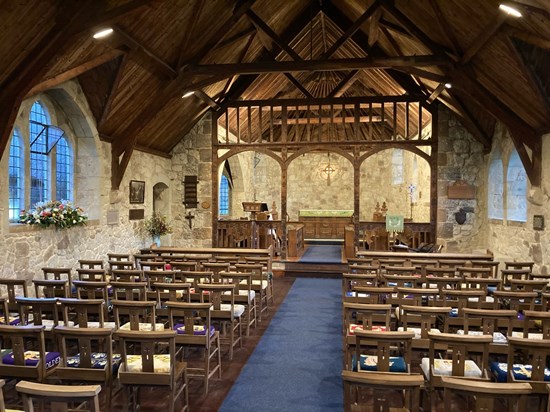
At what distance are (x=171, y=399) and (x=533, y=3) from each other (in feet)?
17.4

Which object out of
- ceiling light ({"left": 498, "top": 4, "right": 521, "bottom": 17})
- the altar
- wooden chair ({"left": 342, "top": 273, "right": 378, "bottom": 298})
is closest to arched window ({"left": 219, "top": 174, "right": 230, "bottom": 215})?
the altar

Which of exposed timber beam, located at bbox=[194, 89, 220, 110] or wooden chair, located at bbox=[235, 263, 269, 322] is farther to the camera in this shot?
exposed timber beam, located at bbox=[194, 89, 220, 110]

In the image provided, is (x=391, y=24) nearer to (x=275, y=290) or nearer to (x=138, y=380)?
(x=275, y=290)

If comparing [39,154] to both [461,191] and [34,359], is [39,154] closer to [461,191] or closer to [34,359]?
[34,359]

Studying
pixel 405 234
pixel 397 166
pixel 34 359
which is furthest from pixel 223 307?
pixel 397 166

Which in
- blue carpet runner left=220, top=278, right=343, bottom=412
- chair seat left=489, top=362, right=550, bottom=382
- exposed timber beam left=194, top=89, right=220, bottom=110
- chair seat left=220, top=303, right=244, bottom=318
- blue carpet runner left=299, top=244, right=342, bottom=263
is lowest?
blue carpet runner left=220, top=278, right=343, bottom=412

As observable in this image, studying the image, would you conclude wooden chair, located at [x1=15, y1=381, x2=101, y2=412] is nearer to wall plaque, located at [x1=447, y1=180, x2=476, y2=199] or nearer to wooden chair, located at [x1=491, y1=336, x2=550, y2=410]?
wooden chair, located at [x1=491, y1=336, x2=550, y2=410]

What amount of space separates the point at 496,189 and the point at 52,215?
31.1ft

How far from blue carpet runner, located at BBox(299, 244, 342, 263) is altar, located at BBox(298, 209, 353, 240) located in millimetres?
1481

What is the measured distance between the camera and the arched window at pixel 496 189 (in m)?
9.98

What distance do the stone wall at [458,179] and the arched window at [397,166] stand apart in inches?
284

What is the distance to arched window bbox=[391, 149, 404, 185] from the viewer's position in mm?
18237

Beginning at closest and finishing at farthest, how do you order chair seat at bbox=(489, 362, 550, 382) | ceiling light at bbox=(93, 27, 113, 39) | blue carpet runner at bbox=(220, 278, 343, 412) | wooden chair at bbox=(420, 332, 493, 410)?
1. wooden chair at bbox=(420, 332, 493, 410)
2. chair seat at bbox=(489, 362, 550, 382)
3. blue carpet runner at bbox=(220, 278, 343, 412)
4. ceiling light at bbox=(93, 27, 113, 39)

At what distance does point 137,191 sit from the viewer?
10.1m
